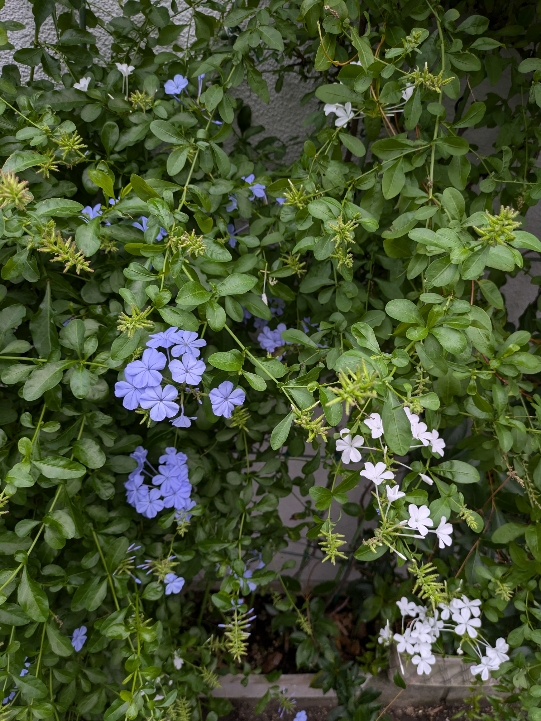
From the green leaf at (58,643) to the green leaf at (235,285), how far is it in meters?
0.74

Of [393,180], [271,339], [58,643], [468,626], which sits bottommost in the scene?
[468,626]

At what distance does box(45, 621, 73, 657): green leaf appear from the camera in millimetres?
1099

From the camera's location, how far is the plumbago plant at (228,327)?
929mm

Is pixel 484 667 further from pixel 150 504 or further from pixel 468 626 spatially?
pixel 150 504

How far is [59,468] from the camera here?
0.96 meters

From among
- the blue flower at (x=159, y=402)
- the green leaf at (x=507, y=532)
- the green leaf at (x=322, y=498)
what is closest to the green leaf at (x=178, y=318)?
the blue flower at (x=159, y=402)

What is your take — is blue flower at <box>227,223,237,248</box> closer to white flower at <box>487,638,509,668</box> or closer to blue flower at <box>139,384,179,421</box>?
blue flower at <box>139,384,179,421</box>

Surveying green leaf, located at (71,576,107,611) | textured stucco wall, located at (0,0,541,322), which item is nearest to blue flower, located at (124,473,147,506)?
green leaf, located at (71,576,107,611)

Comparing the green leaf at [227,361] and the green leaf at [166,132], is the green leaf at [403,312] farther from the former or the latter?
the green leaf at [166,132]

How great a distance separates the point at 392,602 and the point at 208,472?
101 centimetres

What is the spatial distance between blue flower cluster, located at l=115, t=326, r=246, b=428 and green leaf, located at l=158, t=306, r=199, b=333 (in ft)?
0.19

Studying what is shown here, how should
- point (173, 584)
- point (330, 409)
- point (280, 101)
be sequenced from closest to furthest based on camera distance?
point (330, 409), point (173, 584), point (280, 101)

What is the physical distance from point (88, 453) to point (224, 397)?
10.4 inches

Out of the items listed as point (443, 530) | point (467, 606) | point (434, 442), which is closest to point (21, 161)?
point (434, 442)
